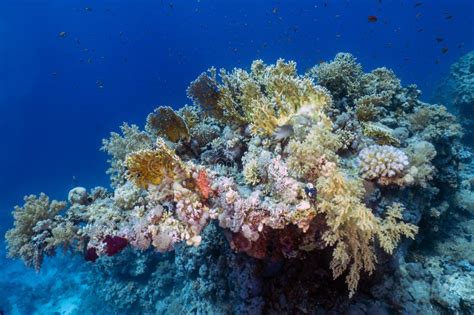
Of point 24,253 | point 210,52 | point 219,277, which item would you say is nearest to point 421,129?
point 219,277

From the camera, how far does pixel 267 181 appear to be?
479 centimetres

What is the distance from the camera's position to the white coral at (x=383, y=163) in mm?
4691

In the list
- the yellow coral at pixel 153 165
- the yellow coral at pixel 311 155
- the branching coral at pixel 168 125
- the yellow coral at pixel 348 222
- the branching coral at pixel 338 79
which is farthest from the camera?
the branching coral at pixel 338 79

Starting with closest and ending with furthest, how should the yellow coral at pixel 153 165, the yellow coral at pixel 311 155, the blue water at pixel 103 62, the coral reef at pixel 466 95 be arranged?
the yellow coral at pixel 311 155, the yellow coral at pixel 153 165, the coral reef at pixel 466 95, the blue water at pixel 103 62

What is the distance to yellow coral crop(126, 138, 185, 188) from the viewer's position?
454 centimetres

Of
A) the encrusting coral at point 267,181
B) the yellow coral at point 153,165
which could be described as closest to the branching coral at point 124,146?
the encrusting coral at point 267,181

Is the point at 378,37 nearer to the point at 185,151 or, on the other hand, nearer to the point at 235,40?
the point at 235,40

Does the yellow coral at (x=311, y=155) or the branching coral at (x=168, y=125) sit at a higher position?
the branching coral at (x=168, y=125)

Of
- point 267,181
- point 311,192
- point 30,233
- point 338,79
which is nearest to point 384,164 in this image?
point 311,192

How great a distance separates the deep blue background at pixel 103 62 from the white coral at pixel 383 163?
121 ft

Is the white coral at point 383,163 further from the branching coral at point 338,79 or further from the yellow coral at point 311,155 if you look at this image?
the branching coral at point 338,79

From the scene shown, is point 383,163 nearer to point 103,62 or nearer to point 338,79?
point 338,79

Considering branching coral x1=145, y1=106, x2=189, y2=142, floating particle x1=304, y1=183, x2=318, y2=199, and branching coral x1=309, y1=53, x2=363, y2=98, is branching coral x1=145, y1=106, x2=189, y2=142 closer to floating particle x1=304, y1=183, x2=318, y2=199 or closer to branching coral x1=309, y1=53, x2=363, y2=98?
floating particle x1=304, y1=183, x2=318, y2=199

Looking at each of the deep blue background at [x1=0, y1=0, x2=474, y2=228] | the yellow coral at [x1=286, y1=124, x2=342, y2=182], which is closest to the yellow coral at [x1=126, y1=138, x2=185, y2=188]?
the yellow coral at [x1=286, y1=124, x2=342, y2=182]
